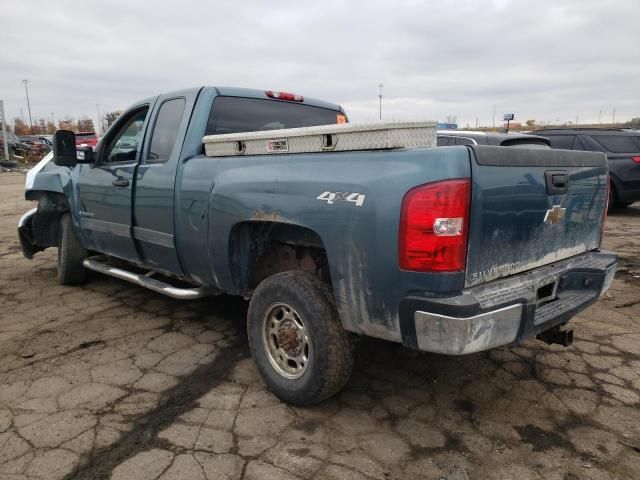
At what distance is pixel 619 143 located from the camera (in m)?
9.88

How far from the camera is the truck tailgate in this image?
7.16 feet

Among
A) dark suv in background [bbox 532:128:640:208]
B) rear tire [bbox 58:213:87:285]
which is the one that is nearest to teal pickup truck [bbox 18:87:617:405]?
rear tire [bbox 58:213:87:285]

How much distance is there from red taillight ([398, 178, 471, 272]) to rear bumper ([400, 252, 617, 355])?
0.53 feet

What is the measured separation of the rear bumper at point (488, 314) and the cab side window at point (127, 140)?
2819 millimetres

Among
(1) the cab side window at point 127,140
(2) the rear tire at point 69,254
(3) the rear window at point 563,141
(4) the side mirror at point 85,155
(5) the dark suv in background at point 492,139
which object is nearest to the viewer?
(1) the cab side window at point 127,140

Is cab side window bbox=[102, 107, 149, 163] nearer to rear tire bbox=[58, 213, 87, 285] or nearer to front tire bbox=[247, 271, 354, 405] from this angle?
rear tire bbox=[58, 213, 87, 285]

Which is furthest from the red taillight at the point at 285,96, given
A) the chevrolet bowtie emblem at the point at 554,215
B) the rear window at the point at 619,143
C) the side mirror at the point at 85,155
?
the rear window at the point at 619,143

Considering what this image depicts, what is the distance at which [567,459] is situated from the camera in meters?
2.36

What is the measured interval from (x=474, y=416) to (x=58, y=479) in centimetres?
212

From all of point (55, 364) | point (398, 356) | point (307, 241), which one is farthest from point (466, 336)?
point (55, 364)

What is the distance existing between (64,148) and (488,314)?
12.2 ft

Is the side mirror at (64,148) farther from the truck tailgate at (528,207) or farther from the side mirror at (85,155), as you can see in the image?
the truck tailgate at (528,207)

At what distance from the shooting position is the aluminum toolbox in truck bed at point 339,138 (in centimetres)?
226

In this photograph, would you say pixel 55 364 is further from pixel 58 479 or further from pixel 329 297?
pixel 329 297
